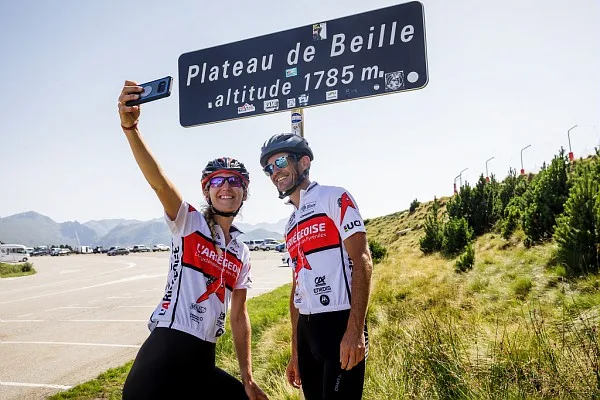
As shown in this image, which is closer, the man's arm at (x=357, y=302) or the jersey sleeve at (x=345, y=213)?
the man's arm at (x=357, y=302)

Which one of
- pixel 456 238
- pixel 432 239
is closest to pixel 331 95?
pixel 456 238

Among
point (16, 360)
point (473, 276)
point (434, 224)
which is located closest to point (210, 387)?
point (16, 360)

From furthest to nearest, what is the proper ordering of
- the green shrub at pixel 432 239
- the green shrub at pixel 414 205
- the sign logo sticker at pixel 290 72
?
the green shrub at pixel 414 205, the green shrub at pixel 432 239, the sign logo sticker at pixel 290 72

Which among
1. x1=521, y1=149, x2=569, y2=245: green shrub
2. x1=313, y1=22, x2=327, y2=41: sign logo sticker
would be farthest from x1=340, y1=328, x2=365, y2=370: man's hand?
x1=521, y1=149, x2=569, y2=245: green shrub

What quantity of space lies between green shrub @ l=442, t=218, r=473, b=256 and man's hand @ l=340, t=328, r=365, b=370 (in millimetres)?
15345

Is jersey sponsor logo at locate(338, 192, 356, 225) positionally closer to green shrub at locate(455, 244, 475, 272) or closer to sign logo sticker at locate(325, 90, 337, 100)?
sign logo sticker at locate(325, 90, 337, 100)

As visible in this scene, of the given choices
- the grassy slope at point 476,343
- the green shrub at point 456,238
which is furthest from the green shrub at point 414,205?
the grassy slope at point 476,343

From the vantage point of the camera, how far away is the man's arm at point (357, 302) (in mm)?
2160

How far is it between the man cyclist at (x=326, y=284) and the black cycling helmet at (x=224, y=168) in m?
0.25

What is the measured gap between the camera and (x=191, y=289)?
2.31m

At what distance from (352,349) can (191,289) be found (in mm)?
963

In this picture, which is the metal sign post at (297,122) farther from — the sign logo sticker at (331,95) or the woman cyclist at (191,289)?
the woman cyclist at (191,289)

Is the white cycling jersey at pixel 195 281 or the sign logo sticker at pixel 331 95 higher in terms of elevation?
the sign logo sticker at pixel 331 95

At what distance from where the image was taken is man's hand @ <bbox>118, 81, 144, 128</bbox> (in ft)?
6.88
